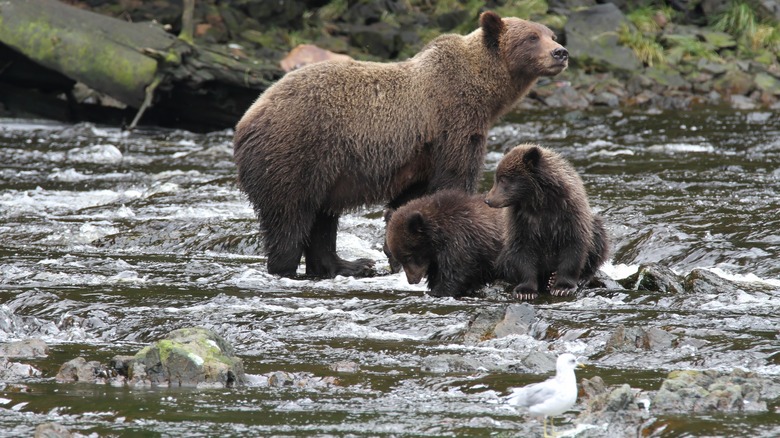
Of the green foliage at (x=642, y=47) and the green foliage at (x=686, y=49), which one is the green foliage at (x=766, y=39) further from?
the green foliage at (x=642, y=47)

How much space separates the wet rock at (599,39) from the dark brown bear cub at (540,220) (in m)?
17.3

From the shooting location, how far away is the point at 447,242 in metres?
9.20

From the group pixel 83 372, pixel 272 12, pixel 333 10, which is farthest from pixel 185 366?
pixel 333 10

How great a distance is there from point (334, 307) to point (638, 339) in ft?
7.92

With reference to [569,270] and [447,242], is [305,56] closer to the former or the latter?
[447,242]

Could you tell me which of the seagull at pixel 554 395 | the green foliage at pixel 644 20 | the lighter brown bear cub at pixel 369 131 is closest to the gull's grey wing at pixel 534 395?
the seagull at pixel 554 395

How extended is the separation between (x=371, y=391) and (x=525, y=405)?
1.28m

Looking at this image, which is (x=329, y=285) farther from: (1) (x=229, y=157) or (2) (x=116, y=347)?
(1) (x=229, y=157)

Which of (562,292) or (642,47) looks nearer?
(562,292)

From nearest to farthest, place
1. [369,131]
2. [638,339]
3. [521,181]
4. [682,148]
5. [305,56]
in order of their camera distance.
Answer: [638,339], [521,181], [369,131], [682,148], [305,56]

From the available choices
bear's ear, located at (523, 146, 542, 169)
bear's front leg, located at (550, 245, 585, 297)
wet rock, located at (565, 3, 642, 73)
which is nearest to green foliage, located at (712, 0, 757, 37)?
wet rock, located at (565, 3, 642, 73)

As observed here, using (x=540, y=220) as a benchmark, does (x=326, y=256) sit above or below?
below

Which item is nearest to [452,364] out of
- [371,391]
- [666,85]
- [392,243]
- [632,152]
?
[371,391]

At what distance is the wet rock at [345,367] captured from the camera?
6.84 meters
